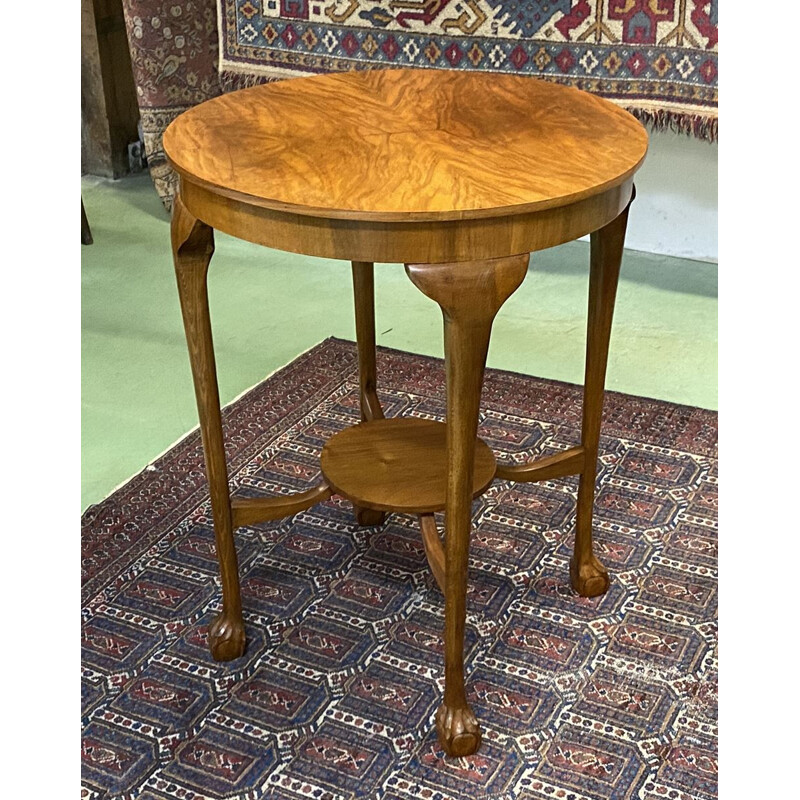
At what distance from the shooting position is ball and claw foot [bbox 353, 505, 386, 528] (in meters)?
2.37

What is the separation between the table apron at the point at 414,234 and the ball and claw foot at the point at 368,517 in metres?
0.95

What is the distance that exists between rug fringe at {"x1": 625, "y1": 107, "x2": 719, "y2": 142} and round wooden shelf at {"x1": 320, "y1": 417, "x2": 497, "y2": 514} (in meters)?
1.42

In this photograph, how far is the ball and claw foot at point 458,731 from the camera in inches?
70.2

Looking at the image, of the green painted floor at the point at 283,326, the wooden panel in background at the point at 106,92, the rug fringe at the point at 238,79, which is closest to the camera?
the green painted floor at the point at 283,326

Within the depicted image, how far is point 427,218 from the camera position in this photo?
4.72 feet

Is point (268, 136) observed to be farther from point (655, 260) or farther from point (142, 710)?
point (655, 260)

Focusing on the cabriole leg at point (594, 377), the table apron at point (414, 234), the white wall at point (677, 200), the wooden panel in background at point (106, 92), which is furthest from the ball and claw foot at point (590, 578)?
the wooden panel in background at point (106, 92)

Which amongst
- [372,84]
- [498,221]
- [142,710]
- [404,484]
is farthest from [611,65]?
[142,710]

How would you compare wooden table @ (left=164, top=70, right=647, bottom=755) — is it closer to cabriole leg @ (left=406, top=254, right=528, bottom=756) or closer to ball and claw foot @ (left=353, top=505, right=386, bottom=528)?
cabriole leg @ (left=406, top=254, right=528, bottom=756)

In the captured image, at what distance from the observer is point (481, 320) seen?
1521mm

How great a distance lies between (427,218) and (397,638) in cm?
91

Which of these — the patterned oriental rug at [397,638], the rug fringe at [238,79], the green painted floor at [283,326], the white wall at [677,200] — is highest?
the rug fringe at [238,79]

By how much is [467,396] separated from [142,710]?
810mm

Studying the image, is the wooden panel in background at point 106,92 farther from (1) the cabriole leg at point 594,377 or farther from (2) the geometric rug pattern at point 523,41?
(1) the cabriole leg at point 594,377
